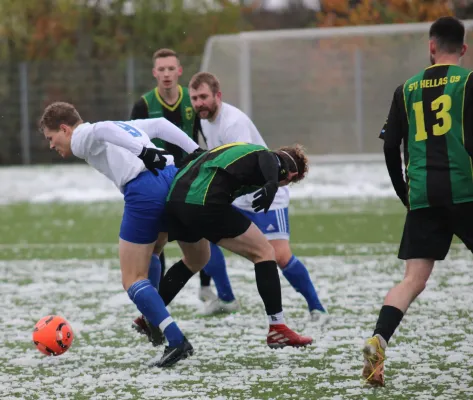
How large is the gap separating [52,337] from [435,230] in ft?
8.25

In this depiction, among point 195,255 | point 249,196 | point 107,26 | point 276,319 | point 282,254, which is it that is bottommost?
point 276,319

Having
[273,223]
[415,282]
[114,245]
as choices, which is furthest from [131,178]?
[114,245]

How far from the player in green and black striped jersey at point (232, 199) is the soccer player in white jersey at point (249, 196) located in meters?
1.31

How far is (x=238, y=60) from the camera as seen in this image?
21.0m

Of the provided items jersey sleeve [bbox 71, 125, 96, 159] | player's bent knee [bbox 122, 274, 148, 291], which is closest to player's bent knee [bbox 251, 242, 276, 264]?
player's bent knee [bbox 122, 274, 148, 291]

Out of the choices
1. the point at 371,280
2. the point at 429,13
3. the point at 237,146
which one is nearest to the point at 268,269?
the point at 237,146

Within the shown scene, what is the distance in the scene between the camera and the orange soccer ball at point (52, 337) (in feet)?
22.2

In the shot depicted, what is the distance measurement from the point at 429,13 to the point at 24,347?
68.9 ft

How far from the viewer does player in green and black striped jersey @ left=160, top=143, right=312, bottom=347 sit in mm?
6469

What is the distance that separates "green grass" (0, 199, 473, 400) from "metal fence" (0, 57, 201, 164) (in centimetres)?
1499

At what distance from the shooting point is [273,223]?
809 centimetres

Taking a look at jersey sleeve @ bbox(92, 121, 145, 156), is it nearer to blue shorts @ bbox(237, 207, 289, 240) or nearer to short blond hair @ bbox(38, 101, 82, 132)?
short blond hair @ bbox(38, 101, 82, 132)

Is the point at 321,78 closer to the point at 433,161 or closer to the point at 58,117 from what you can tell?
the point at 58,117

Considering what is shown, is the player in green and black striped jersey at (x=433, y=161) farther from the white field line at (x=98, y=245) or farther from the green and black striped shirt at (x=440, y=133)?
the white field line at (x=98, y=245)
